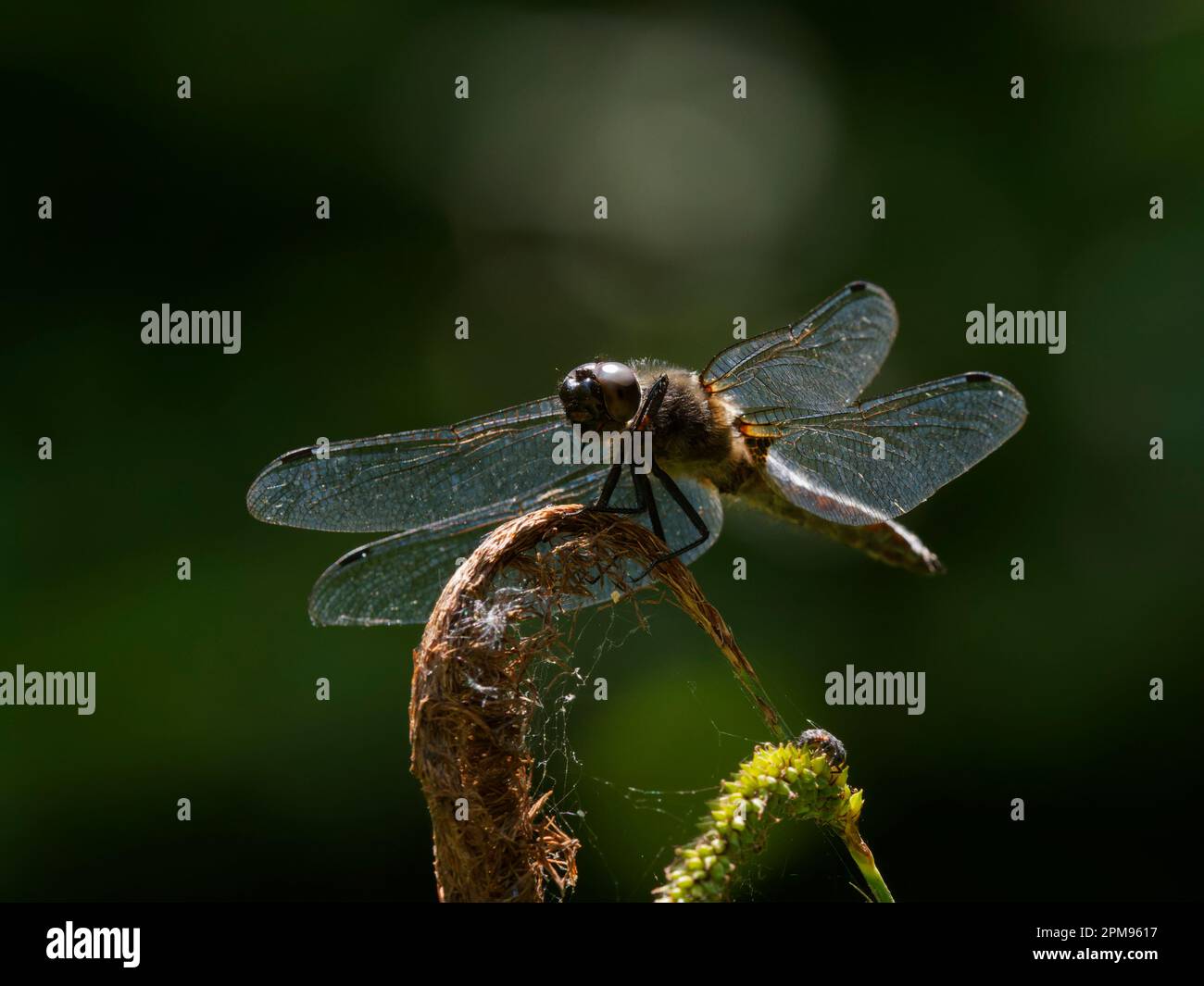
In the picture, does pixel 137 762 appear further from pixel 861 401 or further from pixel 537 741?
pixel 861 401

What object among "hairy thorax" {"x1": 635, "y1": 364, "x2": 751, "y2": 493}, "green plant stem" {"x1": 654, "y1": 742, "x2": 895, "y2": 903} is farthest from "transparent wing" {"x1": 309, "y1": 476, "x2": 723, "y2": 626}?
"green plant stem" {"x1": 654, "y1": 742, "x2": 895, "y2": 903}

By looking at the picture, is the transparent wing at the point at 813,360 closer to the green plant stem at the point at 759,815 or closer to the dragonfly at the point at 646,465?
the dragonfly at the point at 646,465

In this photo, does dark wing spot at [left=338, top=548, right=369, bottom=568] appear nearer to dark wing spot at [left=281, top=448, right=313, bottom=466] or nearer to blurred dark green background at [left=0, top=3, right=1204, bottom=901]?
dark wing spot at [left=281, top=448, right=313, bottom=466]

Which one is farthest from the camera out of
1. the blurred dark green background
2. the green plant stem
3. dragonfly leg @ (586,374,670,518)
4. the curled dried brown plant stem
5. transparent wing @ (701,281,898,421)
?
the blurred dark green background

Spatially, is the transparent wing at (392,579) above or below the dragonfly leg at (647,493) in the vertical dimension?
below

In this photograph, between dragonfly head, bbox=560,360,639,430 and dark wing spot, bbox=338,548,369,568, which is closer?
dragonfly head, bbox=560,360,639,430

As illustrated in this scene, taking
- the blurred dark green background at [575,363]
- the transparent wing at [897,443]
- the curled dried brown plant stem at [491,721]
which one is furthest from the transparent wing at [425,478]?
the blurred dark green background at [575,363]
